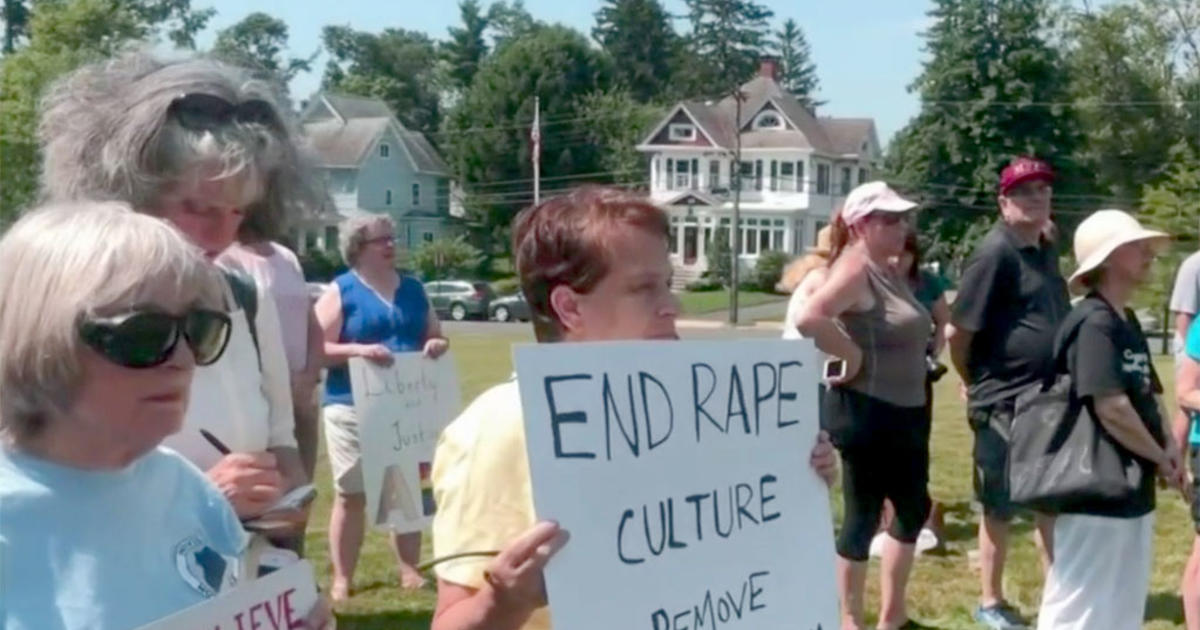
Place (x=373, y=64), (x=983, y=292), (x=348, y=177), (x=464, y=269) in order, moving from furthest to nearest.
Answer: (x=373, y=64)
(x=348, y=177)
(x=464, y=269)
(x=983, y=292)

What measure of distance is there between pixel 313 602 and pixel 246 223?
1168mm

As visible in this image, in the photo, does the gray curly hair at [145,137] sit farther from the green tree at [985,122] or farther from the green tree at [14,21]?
the green tree at [14,21]

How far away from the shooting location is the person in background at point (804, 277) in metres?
6.33

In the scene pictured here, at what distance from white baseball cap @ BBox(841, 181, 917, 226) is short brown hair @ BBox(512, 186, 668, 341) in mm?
3372

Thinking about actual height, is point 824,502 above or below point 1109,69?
below

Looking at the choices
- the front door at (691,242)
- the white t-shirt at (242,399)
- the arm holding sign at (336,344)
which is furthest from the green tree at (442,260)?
the white t-shirt at (242,399)

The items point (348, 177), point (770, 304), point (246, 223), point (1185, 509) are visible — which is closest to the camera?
point (246, 223)

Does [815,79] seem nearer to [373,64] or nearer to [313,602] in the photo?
[373,64]

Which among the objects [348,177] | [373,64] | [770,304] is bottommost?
[770,304]

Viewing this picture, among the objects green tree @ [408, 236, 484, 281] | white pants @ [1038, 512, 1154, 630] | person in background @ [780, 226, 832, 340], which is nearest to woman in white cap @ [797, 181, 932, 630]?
person in background @ [780, 226, 832, 340]

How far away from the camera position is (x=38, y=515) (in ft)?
6.57

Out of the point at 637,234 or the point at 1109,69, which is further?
the point at 1109,69

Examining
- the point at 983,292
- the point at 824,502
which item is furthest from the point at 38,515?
the point at 983,292

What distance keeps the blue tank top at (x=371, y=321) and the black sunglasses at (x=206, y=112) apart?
4.11 metres
